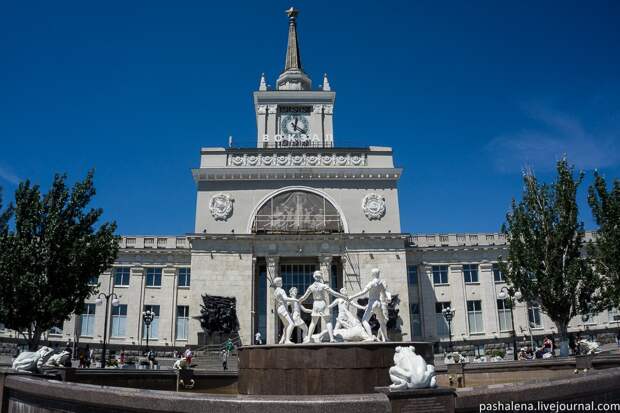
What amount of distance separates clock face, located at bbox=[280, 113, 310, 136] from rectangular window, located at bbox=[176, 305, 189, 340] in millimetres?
22810

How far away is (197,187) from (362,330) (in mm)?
36289

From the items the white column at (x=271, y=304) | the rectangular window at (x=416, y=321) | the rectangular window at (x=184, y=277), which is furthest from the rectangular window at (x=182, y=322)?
the rectangular window at (x=416, y=321)

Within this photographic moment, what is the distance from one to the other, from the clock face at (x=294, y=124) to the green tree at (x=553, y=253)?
95.6 ft

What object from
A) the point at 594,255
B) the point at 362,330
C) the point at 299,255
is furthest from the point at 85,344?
the point at 594,255

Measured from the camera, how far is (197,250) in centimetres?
4641

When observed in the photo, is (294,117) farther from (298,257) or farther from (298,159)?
(298,257)

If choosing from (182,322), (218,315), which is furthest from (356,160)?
(182,322)

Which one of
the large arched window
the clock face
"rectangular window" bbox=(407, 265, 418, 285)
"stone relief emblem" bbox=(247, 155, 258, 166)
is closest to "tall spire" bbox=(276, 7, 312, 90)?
the clock face

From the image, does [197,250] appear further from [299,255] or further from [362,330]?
[362,330]

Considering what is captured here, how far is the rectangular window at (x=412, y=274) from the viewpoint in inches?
2000

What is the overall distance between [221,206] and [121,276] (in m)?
13.2

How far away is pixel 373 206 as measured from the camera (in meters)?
49.2

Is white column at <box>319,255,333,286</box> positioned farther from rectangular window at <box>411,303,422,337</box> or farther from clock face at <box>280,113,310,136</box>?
clock face at <box>280,113,310,136</box>

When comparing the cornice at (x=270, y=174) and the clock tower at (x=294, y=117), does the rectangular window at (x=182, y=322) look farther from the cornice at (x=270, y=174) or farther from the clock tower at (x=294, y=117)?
the clock tower at (x=294, y=117)
